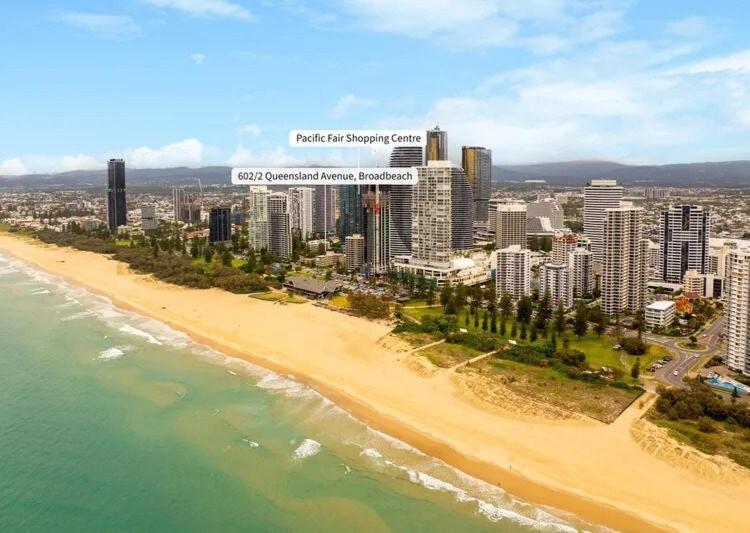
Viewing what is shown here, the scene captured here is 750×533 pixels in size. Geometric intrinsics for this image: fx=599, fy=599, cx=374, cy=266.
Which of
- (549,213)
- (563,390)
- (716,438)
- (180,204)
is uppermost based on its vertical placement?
(180,204)

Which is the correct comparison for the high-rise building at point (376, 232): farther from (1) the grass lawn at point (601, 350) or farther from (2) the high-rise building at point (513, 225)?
(2) the high-rise building at point (513, 225)

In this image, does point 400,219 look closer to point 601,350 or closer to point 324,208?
point 324,208

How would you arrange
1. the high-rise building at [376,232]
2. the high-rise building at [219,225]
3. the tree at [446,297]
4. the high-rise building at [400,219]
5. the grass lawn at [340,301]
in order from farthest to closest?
1. the high-rise building at [219,225]
2. the high-rise building at [400,219]
3. the high-rise building at [376,232]
4. the grass lawn at [340,301]
5. the tree at [446,297]

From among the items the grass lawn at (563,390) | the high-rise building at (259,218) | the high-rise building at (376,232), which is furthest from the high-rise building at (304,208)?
the grass lawn at (563,390)

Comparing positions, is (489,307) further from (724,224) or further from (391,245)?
(724,224)

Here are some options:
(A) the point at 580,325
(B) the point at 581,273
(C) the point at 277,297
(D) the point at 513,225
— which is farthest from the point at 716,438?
(D) the point at 513,225

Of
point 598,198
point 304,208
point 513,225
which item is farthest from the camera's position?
point 304,208

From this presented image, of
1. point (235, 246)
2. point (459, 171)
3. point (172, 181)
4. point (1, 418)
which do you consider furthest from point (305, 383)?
point (172, 181)

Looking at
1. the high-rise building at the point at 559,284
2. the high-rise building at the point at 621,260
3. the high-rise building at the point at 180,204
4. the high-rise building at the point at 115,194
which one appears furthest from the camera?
the high-rise building at the point at 180,204
